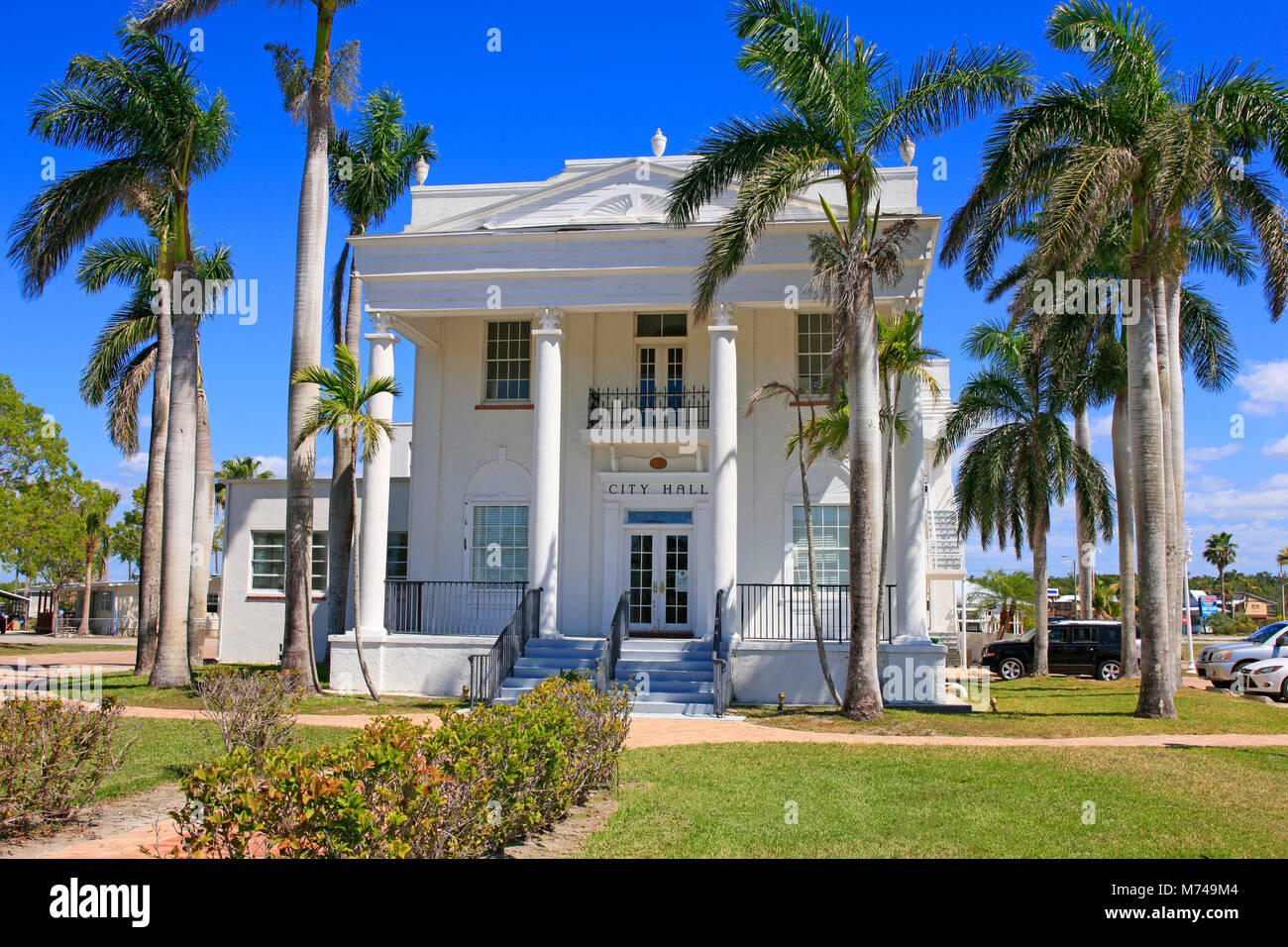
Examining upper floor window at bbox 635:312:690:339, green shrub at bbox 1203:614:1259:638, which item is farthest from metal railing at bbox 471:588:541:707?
green shrub at bbox 1203:614:1259:638

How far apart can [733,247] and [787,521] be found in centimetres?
626

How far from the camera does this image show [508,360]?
21.8 metres

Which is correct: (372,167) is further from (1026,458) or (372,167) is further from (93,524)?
(93,524)

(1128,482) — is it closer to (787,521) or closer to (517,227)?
(787,521)

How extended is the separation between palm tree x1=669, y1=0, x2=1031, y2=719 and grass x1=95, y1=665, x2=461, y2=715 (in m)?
6.76

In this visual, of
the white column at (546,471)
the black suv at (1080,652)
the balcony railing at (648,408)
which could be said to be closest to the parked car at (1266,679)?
the black suv at (1080,652)

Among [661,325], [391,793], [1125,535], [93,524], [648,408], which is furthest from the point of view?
[93,524]

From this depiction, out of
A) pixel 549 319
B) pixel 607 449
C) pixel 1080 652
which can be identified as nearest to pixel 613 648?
pixel 607 449

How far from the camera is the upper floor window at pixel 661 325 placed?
2130 cm

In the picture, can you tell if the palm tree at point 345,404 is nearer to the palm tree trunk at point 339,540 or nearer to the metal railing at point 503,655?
the metal railing at point 503,655

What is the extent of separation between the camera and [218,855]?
18.0ft

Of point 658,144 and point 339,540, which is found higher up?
point 658,144

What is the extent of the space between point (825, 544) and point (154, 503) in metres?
15.1

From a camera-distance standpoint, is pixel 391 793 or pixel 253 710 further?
pixel 253 710
